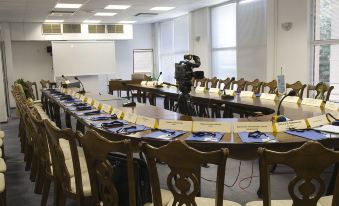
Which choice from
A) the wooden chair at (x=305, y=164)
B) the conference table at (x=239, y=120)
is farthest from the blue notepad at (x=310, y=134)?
the wooden chair at (x=305, y=164)

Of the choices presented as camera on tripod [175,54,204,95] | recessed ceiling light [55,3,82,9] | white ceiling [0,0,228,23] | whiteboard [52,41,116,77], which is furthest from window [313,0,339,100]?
whiteboard [52,41,116,77]

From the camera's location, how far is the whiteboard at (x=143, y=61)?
40.1ft

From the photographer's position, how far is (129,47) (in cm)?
1203

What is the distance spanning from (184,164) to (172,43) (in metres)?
9.90

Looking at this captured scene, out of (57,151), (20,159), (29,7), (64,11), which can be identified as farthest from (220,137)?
(64,11)

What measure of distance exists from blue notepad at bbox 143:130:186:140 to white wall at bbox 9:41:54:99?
30.3 feet

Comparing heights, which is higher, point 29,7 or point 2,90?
point 29,7

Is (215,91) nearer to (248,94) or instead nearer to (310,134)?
(248,94)

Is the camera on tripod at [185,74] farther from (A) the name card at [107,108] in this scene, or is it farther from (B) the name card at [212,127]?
(B) the name card at [212,127]

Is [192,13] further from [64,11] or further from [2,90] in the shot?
[2,90]

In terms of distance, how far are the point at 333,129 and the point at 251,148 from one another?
0.66m

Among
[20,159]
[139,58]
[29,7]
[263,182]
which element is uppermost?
[29,7]

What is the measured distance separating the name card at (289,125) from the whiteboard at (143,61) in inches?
396

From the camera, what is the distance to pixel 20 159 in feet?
15.5
